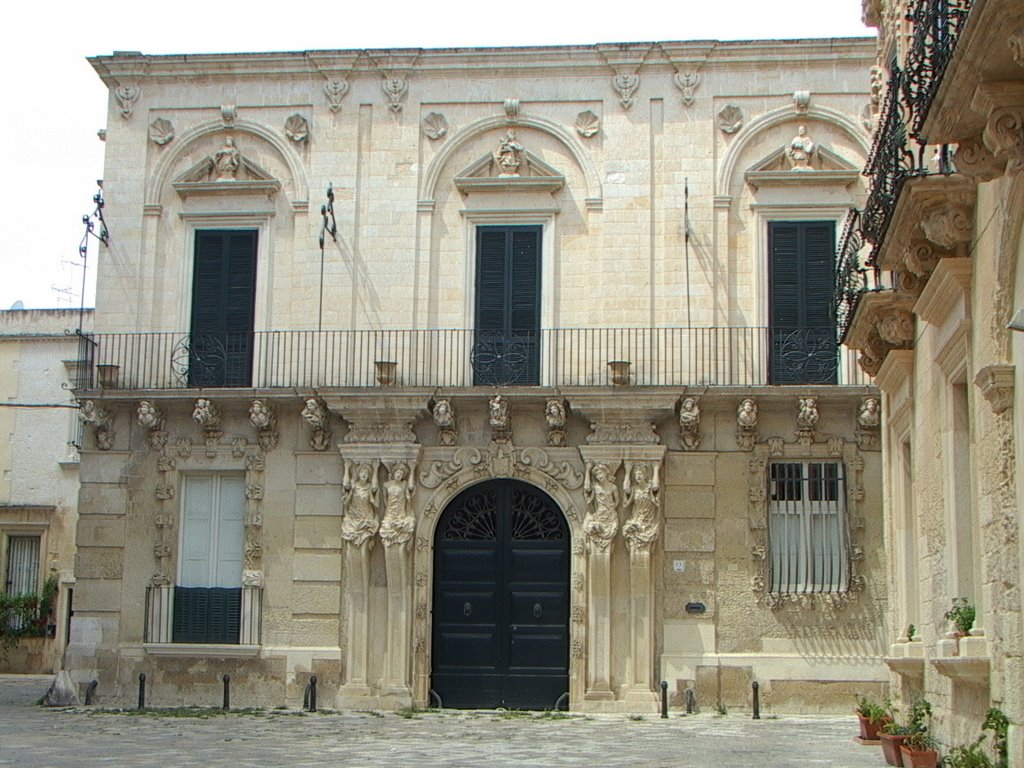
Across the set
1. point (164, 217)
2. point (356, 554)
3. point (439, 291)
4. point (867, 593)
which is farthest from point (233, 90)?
point (867, 593)

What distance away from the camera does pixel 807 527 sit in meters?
20.9

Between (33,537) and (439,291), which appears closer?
(439,291)

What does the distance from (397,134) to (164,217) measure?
12.2 feet

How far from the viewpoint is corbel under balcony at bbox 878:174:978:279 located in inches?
426

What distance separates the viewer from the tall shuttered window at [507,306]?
21641mm

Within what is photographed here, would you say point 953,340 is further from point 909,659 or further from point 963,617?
point 909,659

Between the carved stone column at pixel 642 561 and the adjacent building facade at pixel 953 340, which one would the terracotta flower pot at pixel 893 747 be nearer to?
the adjacent building facade at pixel 953 340

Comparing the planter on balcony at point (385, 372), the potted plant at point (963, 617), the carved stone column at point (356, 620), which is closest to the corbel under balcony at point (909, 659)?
the potted plant at point (963, 617)

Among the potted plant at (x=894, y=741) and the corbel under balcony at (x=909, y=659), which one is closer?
the potted plant at (x=894, y=741)

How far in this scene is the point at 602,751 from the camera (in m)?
15.6

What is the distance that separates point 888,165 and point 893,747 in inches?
200

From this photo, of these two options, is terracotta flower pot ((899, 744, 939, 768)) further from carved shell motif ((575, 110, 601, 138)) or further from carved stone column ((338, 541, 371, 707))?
carved shell motif ((575, 110, 601, 138))

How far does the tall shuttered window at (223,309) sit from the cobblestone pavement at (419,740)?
5.02 m

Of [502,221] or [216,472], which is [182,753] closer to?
[216,472]
